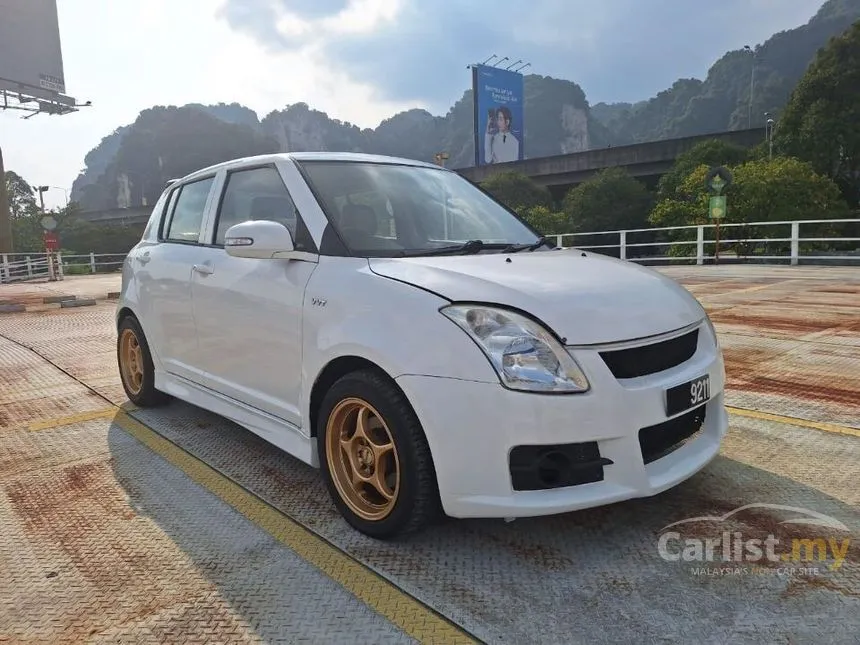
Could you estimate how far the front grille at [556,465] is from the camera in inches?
82.5

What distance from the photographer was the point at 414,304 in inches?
88.6

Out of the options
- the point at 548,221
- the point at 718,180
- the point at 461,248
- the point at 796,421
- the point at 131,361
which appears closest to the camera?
the point at 461,248

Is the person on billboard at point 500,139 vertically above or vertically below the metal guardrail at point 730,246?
above

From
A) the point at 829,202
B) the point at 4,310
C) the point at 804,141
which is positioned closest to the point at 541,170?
the point at 804,141

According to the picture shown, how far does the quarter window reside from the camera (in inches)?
121

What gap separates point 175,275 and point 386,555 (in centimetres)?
229

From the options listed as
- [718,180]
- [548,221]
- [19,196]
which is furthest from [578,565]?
[19,196]

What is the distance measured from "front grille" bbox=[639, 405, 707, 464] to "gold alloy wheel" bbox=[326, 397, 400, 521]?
913 mm

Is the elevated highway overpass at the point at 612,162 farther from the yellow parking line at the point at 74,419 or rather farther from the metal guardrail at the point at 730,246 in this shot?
the yellow parking line at the point at 74,419

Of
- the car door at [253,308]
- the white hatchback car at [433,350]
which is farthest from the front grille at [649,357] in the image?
the car door at [253,308]

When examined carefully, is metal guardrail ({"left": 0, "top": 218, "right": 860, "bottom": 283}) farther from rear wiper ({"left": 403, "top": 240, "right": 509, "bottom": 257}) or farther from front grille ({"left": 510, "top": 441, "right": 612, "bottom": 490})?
front grille ({"left": 510, "top": 441, "right": 612, "bottom": 490})

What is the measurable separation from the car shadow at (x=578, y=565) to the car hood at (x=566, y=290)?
788 millimetres

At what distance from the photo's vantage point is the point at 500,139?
8056 cm

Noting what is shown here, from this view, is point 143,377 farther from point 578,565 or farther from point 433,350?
point 578,565
